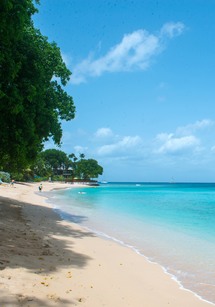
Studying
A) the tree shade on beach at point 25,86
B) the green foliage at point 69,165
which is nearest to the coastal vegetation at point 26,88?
the tree shade on beach at point 25,86

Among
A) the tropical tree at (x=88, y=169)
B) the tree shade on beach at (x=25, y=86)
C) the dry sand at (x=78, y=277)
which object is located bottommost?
the dry sand at (x=78, y=277)

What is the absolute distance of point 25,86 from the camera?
13266 mm

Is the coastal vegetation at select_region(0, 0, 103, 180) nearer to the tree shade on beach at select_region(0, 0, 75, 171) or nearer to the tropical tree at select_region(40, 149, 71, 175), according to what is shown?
the tree shade on beach at select_region(0, 0, 75, 171)

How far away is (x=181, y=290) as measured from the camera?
757 centimetres

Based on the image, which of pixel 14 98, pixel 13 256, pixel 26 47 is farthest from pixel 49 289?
pixel 26 47

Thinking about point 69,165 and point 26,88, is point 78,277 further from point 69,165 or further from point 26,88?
point 69,165

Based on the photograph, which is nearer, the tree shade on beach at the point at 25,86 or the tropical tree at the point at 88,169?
the tree shade on beach at the point at 25,86

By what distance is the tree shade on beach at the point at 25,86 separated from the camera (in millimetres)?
11070

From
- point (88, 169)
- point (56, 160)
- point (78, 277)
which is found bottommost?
point (78, 277)

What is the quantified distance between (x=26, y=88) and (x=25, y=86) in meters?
0.10

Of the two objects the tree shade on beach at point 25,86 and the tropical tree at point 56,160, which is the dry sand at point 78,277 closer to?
the tree shade on beach at point 25,86

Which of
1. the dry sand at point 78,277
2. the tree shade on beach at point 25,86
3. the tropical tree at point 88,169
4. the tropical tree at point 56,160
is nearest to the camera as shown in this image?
the dry sand at point 78,277

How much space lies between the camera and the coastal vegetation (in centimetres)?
1117

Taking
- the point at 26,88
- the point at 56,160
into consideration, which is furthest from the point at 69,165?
the point at 26,88
